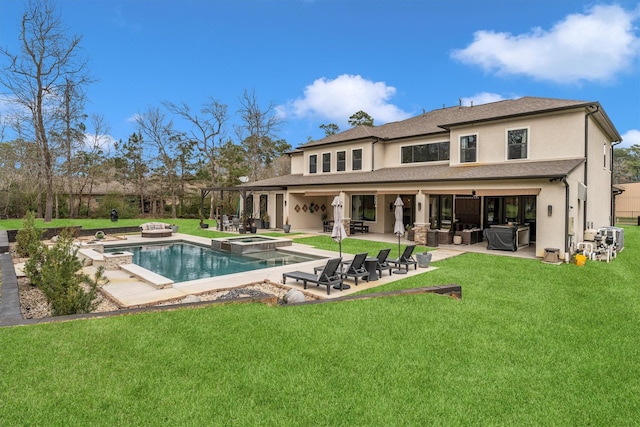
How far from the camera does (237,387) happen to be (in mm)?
4152

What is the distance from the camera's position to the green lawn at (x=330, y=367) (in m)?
3.73

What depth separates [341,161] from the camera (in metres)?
24.7

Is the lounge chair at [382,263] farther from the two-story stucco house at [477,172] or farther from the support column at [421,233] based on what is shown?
the support column at [421,233]

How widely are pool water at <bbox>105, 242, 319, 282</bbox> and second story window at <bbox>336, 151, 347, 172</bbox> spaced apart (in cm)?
938

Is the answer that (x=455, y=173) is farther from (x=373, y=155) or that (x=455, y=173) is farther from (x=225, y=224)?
(x=225, y=224)

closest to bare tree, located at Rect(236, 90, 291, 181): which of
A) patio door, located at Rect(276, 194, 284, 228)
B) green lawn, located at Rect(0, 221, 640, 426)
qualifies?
patio door, located at Rect(276, 194, 284, 228)

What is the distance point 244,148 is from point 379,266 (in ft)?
111

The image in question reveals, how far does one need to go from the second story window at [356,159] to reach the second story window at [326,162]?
7.15 ft

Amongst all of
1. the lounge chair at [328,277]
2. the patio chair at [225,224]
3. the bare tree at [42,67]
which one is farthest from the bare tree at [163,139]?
the lounge chair at [328,277]

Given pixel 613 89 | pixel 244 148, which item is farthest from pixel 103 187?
pixel 613 89

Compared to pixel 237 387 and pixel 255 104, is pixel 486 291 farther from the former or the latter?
pixel 255 104

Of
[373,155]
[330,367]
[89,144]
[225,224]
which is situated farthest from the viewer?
[89,144]

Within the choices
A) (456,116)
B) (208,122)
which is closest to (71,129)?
(208,122)

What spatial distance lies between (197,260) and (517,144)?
15.3m
